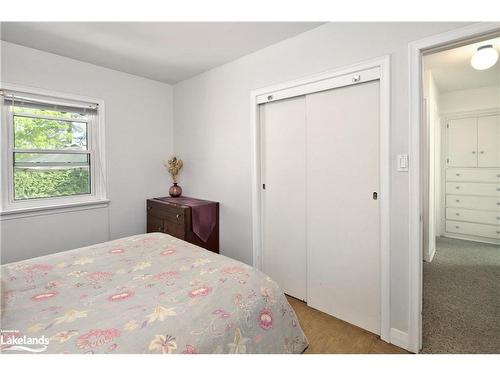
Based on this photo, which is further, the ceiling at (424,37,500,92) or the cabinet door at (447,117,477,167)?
the cabinet door at (447,117,477,167)

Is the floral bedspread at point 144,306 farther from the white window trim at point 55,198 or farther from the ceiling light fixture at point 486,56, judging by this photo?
the ceiling light fixture at point 486,56

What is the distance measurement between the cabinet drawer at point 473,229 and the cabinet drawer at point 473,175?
2.30 ft

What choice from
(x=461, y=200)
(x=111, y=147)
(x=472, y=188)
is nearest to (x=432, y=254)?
(x=461, y=200)

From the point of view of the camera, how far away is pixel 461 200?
4.36 metres

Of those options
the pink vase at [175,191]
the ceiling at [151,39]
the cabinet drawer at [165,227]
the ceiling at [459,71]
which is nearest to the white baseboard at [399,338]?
the cabinet drawer at [165,227]

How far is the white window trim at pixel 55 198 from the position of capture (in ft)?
8.00

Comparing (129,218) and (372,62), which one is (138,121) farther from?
(372,62)

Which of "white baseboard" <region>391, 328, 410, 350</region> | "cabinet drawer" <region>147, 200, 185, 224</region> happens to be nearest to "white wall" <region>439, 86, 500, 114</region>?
"white baseboard" <region>391, 328, 410, 350</region>

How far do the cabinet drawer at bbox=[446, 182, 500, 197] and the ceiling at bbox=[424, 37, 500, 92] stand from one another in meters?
1.48

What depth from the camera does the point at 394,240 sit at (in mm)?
1860

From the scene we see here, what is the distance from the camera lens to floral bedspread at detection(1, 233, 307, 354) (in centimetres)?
95

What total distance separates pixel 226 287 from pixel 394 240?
1.25 m

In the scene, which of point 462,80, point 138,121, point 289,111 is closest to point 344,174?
point 289,111

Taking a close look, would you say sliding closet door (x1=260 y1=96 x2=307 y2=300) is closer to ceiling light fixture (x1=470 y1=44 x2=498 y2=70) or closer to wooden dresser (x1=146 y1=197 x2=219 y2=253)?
wooden dresser (x1=146 y1=197 x2=219 y2=253)
